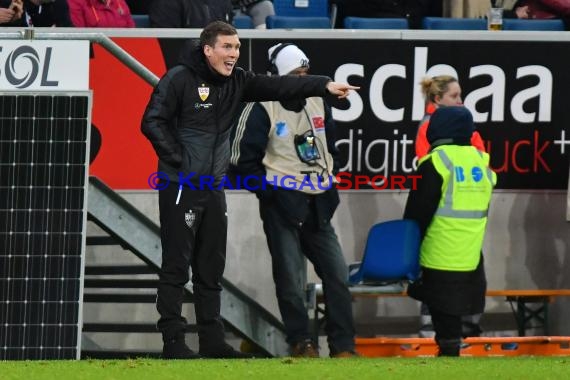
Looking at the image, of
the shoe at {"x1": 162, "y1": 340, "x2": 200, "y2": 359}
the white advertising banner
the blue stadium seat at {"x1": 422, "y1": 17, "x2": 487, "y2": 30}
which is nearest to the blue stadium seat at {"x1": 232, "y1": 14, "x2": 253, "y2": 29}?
the blue stadium seat at {"x1": 422, "y1": 17, "x2": 487, "y2": 30}

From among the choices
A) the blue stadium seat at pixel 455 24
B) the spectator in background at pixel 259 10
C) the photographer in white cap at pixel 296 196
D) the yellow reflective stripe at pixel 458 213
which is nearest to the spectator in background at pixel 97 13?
the spectator in background at pixel 259 10

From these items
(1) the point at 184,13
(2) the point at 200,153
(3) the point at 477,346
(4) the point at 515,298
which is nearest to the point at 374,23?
(1) the point at 184,13

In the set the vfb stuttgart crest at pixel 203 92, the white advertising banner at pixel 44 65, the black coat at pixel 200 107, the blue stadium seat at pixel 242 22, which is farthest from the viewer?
the blue stadium seat at pixel 242 22

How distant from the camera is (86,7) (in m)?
11.9

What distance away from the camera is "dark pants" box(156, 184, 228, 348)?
9211 millimetres

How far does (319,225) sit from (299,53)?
Answer: 48.8 inches

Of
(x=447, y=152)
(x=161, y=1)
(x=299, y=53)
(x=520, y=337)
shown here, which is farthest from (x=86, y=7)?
(x=520, y=337)

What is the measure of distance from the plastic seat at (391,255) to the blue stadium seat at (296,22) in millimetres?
2322

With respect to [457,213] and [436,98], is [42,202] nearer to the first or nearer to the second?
[457,213]

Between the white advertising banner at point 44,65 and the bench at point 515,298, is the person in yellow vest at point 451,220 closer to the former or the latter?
the bench at point 515,298

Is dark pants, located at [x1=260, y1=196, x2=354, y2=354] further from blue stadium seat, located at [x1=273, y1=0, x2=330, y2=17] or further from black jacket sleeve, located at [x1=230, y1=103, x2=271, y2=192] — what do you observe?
blue stadium seat, located at [x1=273, y1=0, x2=330, y2=17]

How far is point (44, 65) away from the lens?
31.3 feet

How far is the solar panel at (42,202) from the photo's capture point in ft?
30.9

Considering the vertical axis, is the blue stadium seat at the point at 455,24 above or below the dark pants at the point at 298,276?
above
